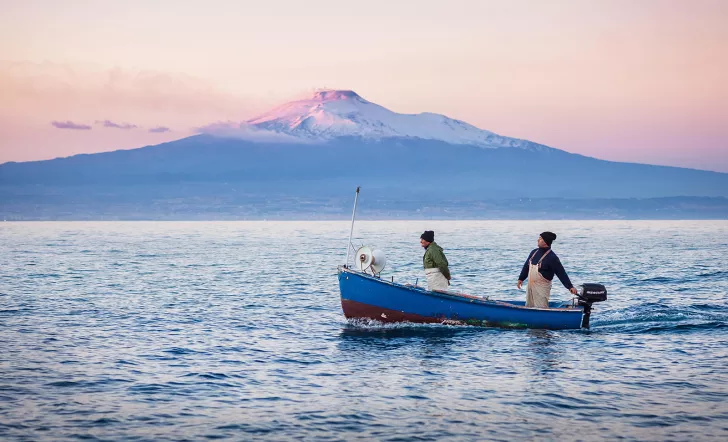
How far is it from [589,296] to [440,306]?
14.4 feet

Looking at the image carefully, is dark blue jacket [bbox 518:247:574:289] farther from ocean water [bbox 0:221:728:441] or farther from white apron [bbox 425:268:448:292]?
white apron [bbox 425:268:448:292]

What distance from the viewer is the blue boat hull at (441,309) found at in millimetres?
23875

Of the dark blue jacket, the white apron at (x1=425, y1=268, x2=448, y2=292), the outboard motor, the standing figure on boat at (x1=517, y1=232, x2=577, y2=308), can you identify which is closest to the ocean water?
the outboard motor

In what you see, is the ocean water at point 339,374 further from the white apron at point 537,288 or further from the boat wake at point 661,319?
the white apron at point 537,288

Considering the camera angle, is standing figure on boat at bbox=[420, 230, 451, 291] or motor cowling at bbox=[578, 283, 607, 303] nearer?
standing figure on boat at bbox=[420, 230, 451, 291]

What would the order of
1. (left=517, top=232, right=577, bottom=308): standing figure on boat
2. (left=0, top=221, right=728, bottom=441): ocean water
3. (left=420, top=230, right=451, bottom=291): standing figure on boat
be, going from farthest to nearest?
(left=420, top=230, right=451, bottom=291): standing figure on boat → (left=517, top=232, right=577, bottom=308): standing figure on boat → (left=0, top=221, right=728, bottom=441): ocean water

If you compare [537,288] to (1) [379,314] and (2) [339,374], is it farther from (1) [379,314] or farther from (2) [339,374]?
(2) [339,374]

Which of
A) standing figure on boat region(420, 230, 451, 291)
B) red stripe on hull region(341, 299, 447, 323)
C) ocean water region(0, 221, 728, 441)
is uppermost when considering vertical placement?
standing figure on boat region(420, 230, 451, 291)

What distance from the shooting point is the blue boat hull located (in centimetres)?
2388

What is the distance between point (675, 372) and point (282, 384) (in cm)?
901

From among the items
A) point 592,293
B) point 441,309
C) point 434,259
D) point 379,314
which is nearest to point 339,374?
point 379,314

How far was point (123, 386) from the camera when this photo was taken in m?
17.4

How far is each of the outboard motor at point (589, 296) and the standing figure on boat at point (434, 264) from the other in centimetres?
397

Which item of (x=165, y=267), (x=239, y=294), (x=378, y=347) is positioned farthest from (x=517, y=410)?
(x=165, y=267)
